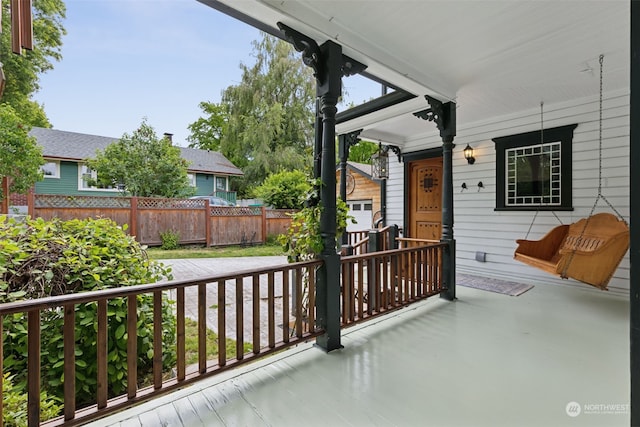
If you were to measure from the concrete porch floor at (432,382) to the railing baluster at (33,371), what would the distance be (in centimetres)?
35

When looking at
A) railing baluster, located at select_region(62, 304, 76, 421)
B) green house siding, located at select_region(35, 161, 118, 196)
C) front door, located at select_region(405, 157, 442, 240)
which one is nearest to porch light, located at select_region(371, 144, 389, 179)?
front door, located at select_region(405, 157, 442, 240)

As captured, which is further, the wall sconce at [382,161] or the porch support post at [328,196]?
the wall sconce at [382,161]

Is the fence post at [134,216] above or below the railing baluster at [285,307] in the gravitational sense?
above

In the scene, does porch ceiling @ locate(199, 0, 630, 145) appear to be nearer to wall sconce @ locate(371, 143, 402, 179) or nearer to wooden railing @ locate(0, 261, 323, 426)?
wooden railing @ locate(0, 261, 323, 426)

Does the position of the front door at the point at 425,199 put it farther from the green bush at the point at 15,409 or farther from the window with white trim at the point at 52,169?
the window with white trim at the point at 52,169

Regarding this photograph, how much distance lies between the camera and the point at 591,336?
281 cm

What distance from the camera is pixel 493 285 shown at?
460 centimetres

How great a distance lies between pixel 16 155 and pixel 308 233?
777 centimetres

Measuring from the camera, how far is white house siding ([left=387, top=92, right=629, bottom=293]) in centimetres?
395

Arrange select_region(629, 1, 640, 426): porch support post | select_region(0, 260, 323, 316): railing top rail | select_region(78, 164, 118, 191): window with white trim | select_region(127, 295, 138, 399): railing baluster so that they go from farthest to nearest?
select_region(78, 164, 118, 191): window with white trim, select_region(127, 295, 138, 399): railing baluster, select_region(0, 260, 323, 316): railing top rail, select_region(629, 1, 640, 426): porch support post

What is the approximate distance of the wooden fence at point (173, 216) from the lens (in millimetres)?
7906

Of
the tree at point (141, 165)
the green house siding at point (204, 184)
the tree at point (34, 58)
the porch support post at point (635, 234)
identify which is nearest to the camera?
the porch support post at point (635, 234)

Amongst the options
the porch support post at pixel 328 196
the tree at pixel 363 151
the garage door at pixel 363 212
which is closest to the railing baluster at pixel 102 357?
the porch support post at pixel 328 196

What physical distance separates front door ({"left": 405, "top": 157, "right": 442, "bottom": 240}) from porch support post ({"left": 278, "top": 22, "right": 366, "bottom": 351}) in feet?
12.5
